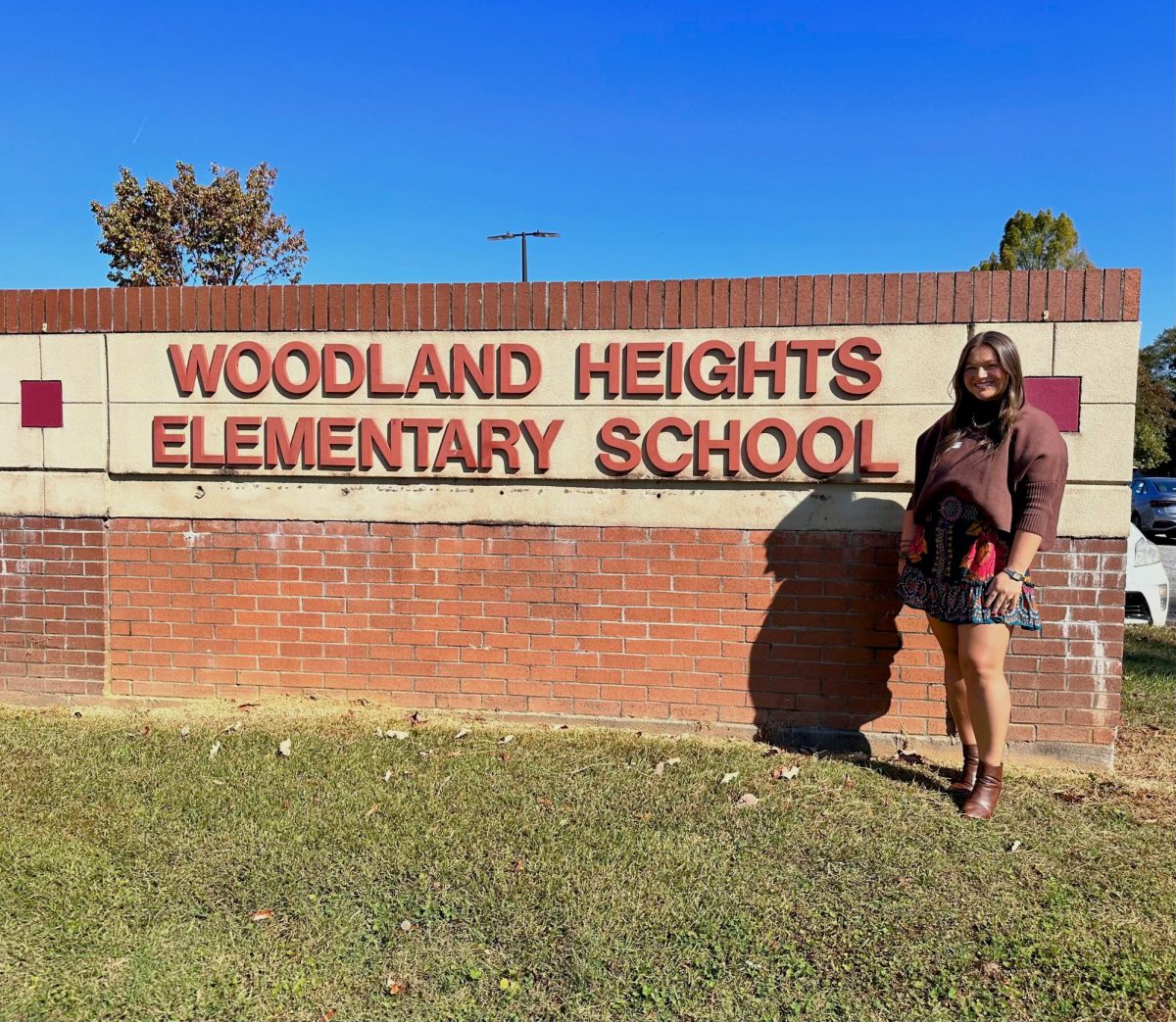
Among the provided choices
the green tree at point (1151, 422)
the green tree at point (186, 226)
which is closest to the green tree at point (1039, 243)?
the green tree at point (1151, 422)

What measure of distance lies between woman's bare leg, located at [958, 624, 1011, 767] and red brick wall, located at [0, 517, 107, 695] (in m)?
4.30

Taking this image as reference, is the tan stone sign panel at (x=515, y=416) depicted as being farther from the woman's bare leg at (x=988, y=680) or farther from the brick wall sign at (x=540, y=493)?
the woman's bare leg at (x=988, y=680)

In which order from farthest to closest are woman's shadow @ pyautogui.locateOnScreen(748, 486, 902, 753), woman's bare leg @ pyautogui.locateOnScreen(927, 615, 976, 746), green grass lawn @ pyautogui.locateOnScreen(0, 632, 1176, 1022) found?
woman's shadow @ pyautogui.locateOnScreen(748, 486, 902, 753)
woman's bare leg @ pyautogui.locateOnScreen(927, 615, 976, 746)
green grass lawn @ pyautogui.locateOnScreen(0, 632, 1176, 1022)

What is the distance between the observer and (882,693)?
13.8 feet

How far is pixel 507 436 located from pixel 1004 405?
2.25 m

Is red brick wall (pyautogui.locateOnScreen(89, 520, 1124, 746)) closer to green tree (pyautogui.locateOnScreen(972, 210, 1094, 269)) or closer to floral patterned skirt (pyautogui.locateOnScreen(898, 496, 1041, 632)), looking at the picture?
floral patterned skirt (pyautogui.locateOnScreen(898, 496, 1041, 632))

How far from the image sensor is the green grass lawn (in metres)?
2.39

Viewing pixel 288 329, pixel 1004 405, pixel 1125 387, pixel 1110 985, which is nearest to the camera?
pixel 1110 985

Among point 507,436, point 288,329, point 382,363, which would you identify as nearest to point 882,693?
point 507,436

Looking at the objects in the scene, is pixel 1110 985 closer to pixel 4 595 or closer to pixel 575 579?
pixel 575 579

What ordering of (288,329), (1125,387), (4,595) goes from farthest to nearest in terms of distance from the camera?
1. (4,595)
2. (288,329)
3. (1125,387)

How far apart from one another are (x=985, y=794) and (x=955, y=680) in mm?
467

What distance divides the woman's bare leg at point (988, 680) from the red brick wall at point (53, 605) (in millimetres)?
4297

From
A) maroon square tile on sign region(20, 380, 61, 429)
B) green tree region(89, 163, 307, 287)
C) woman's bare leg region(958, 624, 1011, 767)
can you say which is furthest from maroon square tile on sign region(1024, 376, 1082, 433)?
green tree region(89, 163, 307, 287)
